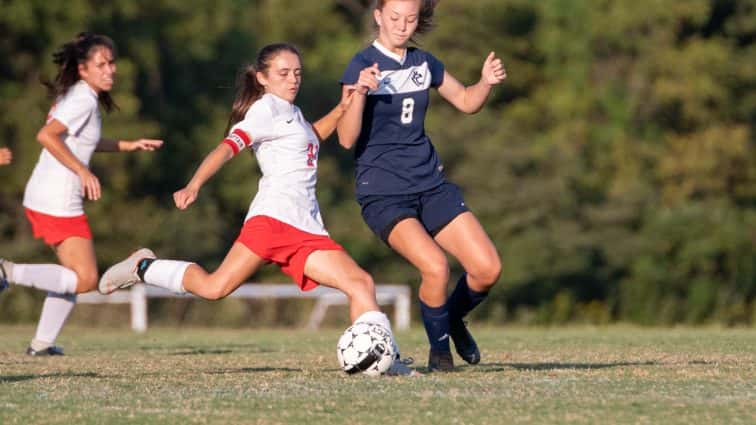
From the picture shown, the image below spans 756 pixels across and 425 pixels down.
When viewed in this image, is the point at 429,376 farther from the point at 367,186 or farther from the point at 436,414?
the point at 436,414

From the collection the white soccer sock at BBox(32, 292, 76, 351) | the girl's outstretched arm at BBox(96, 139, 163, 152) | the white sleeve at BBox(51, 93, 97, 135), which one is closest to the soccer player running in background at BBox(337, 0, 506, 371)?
the girl's outstretched arm at BBox(96, 139, 163, 152)

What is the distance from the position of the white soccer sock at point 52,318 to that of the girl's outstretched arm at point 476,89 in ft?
10.5

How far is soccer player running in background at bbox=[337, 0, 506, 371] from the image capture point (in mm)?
7938

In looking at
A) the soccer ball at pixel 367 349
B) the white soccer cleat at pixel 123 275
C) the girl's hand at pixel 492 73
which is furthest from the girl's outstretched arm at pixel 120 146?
the soccer ball at pixel 367 349

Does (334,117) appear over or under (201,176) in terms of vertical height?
over

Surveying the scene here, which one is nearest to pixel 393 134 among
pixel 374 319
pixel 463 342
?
pixel 374 319

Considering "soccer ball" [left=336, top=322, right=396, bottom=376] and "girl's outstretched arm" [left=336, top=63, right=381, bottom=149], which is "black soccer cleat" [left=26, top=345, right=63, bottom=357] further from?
"soccer ball" [left=336, top=322, right=396, bottom=376]

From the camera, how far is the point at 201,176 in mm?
7262

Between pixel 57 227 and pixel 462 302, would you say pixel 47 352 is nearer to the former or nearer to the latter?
pixel 57 227

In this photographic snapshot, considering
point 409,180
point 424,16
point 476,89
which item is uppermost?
point 424,16

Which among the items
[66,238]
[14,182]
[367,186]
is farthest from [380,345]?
[14,182]

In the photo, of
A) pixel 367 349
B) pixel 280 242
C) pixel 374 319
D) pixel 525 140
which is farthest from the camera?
pixel 525 140

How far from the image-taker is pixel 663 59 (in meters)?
40.3

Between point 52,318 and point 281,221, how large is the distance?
10.1 feet
